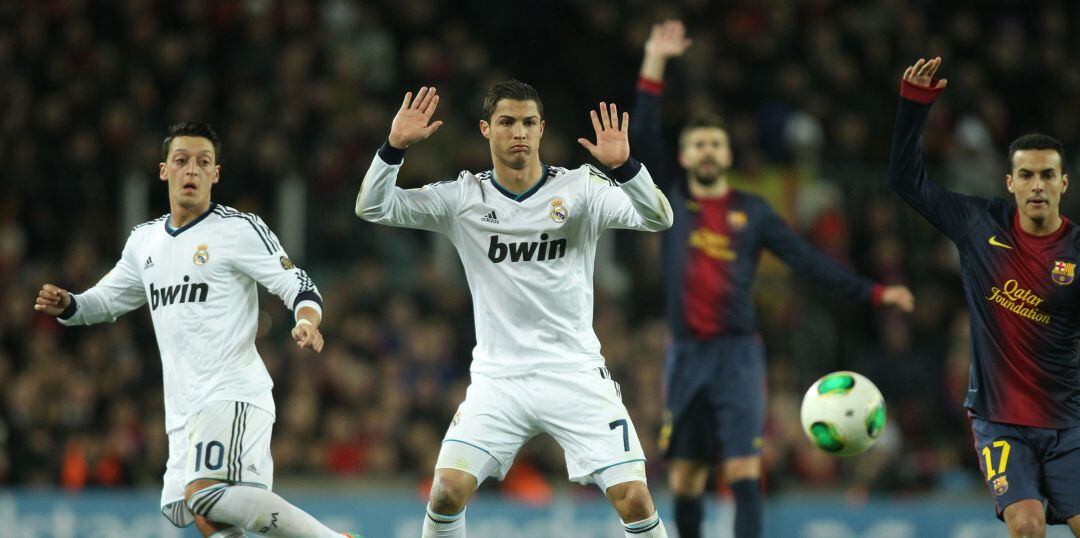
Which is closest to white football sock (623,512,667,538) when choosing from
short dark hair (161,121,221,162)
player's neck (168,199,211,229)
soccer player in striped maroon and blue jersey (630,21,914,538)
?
soccer player in striped maroon and blue jersey (630,21,914,538)

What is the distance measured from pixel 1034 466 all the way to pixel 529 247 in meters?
2.67

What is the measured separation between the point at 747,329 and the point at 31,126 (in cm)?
913

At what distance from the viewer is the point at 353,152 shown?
14398 mm

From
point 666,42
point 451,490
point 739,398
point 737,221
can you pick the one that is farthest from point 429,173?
point 451,490

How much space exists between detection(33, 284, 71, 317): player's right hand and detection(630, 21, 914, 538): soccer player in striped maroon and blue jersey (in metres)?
3.49

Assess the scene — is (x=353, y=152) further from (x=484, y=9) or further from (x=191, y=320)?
(x=191, y=320)

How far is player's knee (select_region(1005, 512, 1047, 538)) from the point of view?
20.8ft

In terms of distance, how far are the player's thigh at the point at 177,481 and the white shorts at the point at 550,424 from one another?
131 cm

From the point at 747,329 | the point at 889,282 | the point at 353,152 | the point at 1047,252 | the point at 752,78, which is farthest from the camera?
the point at 752,78

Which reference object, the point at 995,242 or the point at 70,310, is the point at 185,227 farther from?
the point at 995,242

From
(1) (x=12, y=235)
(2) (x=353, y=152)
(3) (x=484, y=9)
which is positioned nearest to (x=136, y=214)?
(1) (x=12, y=235)

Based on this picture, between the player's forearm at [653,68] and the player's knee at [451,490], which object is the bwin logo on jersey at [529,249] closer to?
the player's knee at [451,490]

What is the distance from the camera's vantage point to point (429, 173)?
14086mm

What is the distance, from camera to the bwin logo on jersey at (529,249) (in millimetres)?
6594
